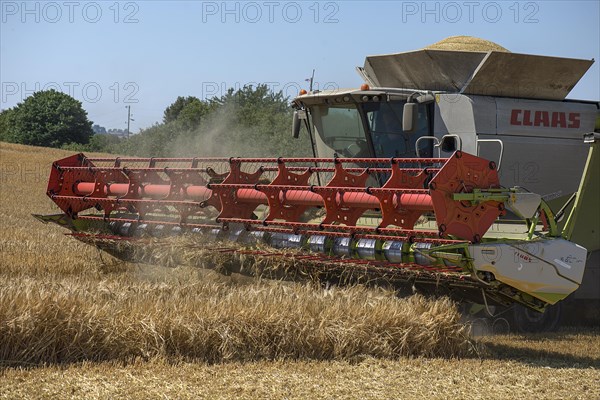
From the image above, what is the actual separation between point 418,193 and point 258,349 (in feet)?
4.82

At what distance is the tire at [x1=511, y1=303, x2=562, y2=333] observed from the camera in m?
6.43

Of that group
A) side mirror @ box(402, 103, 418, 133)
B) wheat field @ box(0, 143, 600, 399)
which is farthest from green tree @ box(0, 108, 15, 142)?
wheat field @ box(0, 143, 600, 399)

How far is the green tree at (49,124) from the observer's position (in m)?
46.7

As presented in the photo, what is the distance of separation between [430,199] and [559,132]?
250 centimetres

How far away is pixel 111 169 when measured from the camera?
7.20 metres

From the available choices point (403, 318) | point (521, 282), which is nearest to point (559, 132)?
point (521, 282)

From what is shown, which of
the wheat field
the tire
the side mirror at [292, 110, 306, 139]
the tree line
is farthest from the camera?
the tree line

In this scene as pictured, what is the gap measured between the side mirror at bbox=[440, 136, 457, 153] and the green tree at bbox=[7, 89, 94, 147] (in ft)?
138

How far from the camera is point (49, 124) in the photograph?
1871 inches

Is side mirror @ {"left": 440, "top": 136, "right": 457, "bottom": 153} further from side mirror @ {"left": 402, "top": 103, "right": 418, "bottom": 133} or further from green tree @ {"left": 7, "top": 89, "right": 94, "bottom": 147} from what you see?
green tree @ {"left": 7, "top": 89, "right": 94, "bottom": 147}

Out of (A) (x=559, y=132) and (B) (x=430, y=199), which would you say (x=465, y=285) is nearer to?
(B) (x=430, y=199)

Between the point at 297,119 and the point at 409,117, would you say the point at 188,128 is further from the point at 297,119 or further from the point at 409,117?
the point at 409,117

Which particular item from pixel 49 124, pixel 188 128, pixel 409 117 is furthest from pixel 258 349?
pixel 49 124

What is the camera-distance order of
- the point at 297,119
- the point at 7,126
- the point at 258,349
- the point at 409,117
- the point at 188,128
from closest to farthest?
the point at 258,349, the point at 409,117, the point at 297,119, the point at 188,128, the point at 7,126
